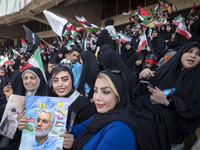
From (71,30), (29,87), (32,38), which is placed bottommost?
(29,87)

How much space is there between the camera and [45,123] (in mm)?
1353

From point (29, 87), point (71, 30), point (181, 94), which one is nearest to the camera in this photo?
point (181, 94)

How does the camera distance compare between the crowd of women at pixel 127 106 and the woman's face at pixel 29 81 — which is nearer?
the crowd of women at pixel 127 106

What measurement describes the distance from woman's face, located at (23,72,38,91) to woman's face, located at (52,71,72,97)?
1.50ft

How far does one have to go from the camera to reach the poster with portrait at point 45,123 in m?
1.32

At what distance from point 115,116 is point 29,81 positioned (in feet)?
4.13

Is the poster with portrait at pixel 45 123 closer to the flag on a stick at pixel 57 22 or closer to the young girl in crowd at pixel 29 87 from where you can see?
the young girl in crowd at pixel 29 87

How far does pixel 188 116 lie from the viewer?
1730 millimetres

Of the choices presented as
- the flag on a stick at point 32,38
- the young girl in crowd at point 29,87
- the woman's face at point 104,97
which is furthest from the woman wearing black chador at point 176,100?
the flag on a stick at point 32,38

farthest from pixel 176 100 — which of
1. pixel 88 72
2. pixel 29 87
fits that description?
pixel 88 72

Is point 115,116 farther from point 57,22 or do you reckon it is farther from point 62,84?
point 57,22

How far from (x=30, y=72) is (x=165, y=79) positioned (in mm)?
1526

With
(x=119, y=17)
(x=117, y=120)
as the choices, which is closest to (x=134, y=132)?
(x=117, y=120)

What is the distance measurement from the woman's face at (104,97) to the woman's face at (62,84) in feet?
1.60
